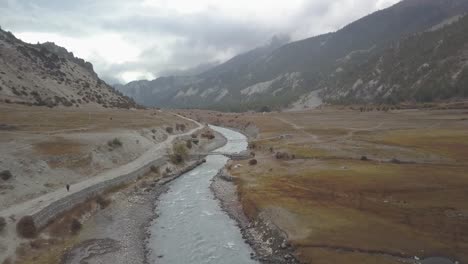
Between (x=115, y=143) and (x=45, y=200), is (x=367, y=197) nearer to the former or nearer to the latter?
(x=45, y=200)

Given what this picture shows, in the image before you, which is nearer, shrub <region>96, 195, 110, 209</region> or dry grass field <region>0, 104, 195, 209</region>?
dry grass field <region>0, 104, 195, 209</region>

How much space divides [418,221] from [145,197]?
146ft

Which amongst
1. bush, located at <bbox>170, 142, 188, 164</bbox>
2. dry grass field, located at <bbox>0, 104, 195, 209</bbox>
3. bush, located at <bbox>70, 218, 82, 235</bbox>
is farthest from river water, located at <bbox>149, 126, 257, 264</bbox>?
bush, located at <bbox>170, 142, 188, 164</bbox>

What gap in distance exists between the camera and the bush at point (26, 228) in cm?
4701

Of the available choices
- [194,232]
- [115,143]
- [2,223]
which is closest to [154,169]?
[115,143]

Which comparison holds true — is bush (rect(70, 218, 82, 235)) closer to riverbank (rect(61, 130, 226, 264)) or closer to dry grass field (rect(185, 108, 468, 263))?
riverbank (rect(61, 130, 226, 264))

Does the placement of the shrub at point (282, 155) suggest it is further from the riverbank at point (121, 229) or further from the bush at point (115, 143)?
the bush at point (115, 143)

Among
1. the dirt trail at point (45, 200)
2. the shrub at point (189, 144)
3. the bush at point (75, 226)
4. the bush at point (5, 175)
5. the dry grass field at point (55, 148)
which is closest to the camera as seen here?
the dirt trail at point (45, 200)

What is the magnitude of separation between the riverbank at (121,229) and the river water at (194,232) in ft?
5.33

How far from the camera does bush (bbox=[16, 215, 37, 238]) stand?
47013 millimetres

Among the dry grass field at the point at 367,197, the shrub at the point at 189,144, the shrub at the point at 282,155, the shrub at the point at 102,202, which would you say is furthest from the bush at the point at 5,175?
the shrub at the point at 189,144

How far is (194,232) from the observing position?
5381 centimetres

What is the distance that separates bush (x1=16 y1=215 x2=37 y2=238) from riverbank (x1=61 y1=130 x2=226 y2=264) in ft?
16.4

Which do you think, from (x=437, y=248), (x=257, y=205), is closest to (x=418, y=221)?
(x=437, y=248)
